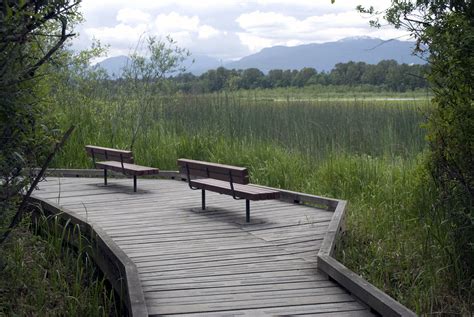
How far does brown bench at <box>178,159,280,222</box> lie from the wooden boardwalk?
23 centimetres

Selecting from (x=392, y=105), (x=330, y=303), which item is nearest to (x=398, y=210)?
(x=330, y=303)

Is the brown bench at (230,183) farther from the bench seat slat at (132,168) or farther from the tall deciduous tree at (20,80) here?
the tall deciduous tree at (20,80)

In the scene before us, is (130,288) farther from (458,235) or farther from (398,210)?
(398,210)

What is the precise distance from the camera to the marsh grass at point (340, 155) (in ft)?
15.4

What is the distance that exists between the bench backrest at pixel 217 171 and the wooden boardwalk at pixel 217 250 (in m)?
0.32

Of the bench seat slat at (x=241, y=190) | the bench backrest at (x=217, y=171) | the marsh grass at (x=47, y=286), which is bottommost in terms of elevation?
the marsh grass at (x=47, y=286)

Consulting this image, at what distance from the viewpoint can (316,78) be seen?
23453 millimetres

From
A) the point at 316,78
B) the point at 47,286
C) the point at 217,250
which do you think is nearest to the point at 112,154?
the point at 217,250

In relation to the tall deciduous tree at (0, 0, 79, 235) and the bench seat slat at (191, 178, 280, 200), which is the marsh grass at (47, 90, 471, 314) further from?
the tall deciduous tree at (0, 0, 79, 235)

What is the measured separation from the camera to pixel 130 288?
387 cm

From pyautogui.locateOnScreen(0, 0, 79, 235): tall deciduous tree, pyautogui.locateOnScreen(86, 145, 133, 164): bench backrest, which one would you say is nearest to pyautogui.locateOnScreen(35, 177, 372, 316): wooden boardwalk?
pyautogui.locateOnScreen(86, 145, 133, 164): bench backrest

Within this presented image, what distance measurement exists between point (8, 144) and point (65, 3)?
2.09ft

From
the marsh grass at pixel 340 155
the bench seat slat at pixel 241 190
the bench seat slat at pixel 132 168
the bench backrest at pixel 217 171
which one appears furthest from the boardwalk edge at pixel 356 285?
the bench seat slat at pixel 132 168

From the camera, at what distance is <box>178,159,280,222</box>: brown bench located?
615 centimetres
